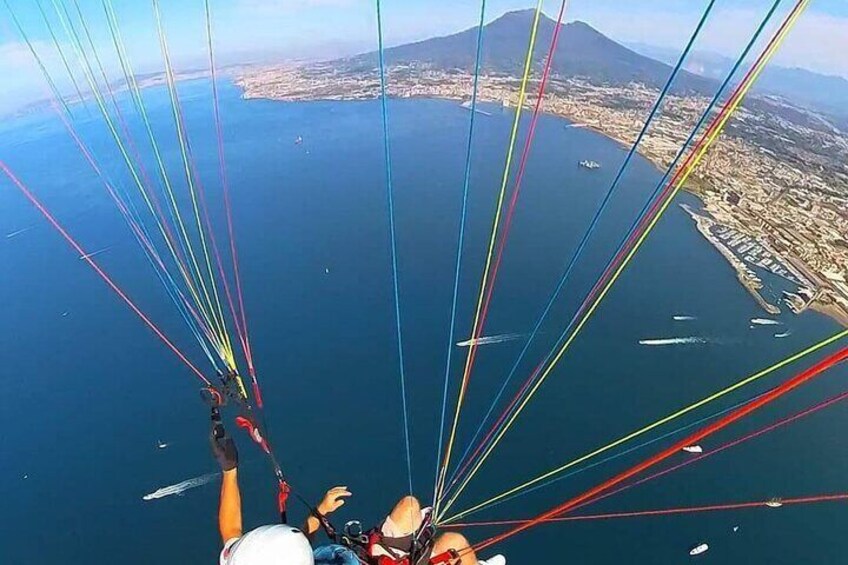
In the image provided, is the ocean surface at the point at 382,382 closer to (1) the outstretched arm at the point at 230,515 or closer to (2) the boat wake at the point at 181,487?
(2) the boat wake at the point at 181,487

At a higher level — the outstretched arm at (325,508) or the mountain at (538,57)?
the outstretched arm at (325,508)

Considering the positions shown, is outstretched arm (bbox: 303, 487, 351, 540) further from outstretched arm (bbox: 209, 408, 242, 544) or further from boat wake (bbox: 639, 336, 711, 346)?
boat wake (bbox: 639, 336, 711, 346)

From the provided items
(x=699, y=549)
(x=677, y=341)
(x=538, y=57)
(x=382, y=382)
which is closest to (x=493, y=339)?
(x=382, y=382)

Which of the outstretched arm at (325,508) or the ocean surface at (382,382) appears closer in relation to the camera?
the outstretched arm at (325,508)

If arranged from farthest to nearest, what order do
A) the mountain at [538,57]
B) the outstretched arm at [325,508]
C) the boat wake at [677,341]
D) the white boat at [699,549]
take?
the mountain at [538,57] < the boat wake at [677,341] < the white boat at [699,549] < the outstretched arm at [325,508]

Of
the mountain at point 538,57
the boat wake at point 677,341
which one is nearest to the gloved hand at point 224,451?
the boat wake at point 677,341

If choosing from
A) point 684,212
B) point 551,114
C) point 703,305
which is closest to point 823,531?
point 703,305

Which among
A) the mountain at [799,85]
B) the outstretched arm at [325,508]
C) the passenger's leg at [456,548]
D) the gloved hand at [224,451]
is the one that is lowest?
the mountain at [799,85]

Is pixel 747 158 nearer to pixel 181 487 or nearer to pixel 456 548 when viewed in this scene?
pixel 181 487

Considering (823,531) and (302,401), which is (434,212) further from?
(823,531)
